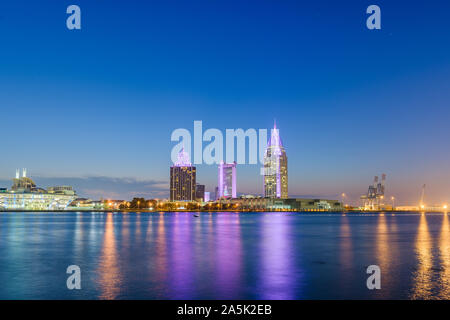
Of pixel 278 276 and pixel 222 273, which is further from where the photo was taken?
pixel 222 273

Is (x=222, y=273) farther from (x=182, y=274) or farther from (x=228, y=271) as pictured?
(x=182, y=274)

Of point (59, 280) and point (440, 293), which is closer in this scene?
point (440, 293)

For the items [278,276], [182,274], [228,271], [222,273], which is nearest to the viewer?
[278,276]

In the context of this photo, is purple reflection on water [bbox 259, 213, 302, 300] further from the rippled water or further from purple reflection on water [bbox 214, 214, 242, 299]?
purple reflection on water [bbox 214, 214, 242, 299]

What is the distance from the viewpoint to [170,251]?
42.6 meters

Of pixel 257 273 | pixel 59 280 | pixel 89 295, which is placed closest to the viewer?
pixel 89 295

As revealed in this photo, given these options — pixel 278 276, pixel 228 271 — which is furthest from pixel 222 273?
pixel 278 276

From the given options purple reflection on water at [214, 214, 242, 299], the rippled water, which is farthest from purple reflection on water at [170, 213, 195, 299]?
purple reflection on water at [214, 214, 242, 299]

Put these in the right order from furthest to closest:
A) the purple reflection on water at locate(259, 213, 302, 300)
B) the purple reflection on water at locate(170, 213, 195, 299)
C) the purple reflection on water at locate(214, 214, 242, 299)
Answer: the purple reflection on water at locate(214, 214, 242, 299) < the purple reflection on water at locate(170, 213, 195, 299) < the purple reflection on water at locate(259, 213, 302, 300)

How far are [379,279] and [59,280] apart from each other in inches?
A: 844

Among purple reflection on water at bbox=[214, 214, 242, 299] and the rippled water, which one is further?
purple reflection on water at bbox=[214, 214, 242, 299]

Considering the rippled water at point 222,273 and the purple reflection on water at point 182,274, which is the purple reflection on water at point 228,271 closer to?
the rippled water at point 222,273
